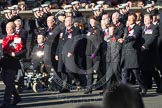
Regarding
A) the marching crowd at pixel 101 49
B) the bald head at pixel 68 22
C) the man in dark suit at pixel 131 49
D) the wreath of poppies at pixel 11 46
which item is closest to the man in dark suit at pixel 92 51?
the marching crowd at pixel 101 49

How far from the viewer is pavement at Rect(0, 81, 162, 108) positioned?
1073 centimetres

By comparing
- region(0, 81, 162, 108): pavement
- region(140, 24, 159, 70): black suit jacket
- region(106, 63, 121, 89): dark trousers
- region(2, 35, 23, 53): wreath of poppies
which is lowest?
region(0, 81, 162, 108): pavement

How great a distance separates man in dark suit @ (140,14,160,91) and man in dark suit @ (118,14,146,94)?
0.46 m

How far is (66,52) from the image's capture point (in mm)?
13039

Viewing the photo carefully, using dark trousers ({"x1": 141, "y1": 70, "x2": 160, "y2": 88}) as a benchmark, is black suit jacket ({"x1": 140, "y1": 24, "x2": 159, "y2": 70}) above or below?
above

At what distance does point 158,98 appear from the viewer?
1159cm

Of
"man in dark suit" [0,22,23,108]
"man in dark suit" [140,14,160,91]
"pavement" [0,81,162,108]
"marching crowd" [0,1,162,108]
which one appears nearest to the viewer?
"man in dark suit" [0,22,23,108]

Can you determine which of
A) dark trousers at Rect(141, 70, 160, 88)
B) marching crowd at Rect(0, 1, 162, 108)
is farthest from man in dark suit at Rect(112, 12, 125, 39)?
dark trousers at Rect(141, 70, 160, 88)

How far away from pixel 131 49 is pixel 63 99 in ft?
5.58

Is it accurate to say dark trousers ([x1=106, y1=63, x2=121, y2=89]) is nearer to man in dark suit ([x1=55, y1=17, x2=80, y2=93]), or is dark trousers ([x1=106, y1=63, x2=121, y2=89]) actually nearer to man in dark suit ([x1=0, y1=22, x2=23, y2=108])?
man in dark suit ([x1=55, y1=17, x2=80, y2=93])

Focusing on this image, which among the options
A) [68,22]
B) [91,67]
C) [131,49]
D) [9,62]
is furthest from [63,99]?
[9,62]

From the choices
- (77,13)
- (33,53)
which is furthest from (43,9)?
(33,53)

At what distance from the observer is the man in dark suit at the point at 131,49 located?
11758mm

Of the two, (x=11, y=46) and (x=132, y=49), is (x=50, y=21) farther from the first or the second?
(x=11, y=46)
